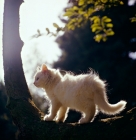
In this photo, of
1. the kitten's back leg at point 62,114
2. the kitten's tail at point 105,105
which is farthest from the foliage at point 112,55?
the kitten's tail at point 105,105

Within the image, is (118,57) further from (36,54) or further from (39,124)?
(39,124)

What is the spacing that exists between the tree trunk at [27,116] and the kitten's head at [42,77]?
0.67m

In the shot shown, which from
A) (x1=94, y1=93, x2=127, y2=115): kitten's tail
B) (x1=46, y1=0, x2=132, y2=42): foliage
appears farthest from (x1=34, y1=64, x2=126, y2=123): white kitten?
(x1=46, y1=0, x2=132, y2=42): foliage

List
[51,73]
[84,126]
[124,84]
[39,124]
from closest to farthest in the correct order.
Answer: [84,126], [39,124], [51,73], [124,84]

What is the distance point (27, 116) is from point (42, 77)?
4.43ft

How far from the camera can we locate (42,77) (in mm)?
4586

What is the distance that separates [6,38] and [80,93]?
45.5 inches

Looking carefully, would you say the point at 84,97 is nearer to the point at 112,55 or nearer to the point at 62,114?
the point at 62,114

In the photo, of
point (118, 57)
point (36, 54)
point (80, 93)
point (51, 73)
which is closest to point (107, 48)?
point (118, 57)

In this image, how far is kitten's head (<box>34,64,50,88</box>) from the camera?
4.53 metres

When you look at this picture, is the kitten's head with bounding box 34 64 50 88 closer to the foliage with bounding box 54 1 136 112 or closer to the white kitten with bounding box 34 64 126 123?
the white kitten with bounding box 34 64 126 123

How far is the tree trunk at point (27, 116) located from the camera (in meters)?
2.66

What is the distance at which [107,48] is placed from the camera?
1516 centimetres

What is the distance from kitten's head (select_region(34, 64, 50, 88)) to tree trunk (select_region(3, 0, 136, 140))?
67cm
